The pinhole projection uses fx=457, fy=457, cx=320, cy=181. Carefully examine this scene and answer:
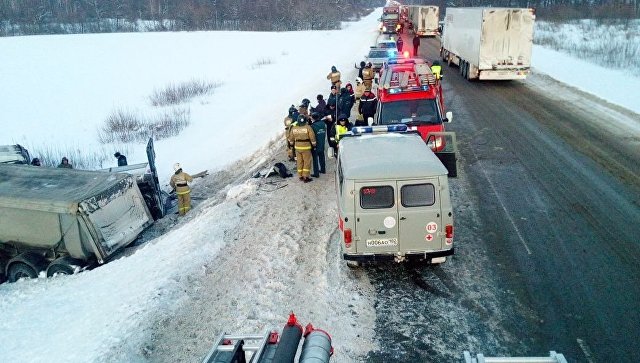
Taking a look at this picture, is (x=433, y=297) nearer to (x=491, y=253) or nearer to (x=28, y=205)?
(x=491, y=253)

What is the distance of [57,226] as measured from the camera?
34.3 feet

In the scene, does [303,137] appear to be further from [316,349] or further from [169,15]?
[169,15]

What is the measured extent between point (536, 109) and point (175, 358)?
16761 mm

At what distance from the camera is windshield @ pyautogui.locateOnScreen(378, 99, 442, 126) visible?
1173cm

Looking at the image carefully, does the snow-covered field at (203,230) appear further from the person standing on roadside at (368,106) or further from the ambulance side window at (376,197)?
the person standing on roadside at (368,106)

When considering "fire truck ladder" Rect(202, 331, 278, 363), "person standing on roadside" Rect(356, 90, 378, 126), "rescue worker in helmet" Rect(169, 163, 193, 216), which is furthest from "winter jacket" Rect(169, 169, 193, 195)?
"fire truck ladder" Rect(202, 331, 278, 363)

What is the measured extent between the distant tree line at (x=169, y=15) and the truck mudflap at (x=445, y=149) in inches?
2819

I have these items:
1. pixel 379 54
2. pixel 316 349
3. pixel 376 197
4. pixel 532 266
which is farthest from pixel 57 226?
pixel 379 54

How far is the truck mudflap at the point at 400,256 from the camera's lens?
7.56 m

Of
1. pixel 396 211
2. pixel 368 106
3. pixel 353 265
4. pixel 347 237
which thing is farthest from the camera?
pixel 368 106

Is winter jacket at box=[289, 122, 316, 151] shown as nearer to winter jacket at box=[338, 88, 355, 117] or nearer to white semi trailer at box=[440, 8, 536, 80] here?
winter jacket at box=[338, 88, 355, 117]

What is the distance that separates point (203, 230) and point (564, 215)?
7847mm

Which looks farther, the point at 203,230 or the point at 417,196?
the point at 203,230

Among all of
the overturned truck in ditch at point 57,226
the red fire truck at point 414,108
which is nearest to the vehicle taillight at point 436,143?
the red fire truck at point 414,108
